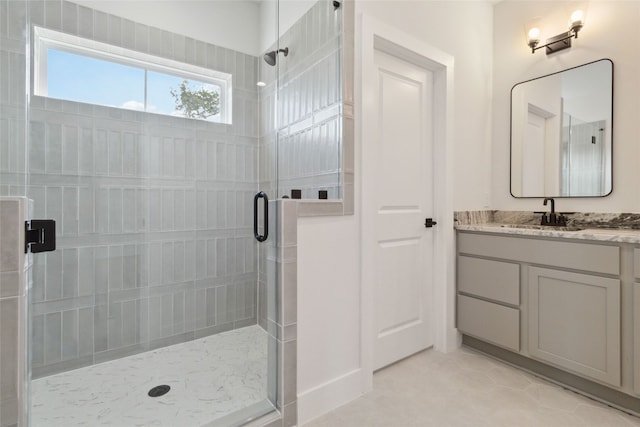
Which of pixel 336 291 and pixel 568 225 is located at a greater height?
pixel 568 225

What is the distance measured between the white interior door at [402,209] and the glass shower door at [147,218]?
0.78 m

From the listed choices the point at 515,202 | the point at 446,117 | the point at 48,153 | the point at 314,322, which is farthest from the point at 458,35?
the point at 48,153

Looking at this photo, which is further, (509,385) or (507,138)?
(507,138)

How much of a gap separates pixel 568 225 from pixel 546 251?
61 cm

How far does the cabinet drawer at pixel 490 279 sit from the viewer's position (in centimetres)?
205

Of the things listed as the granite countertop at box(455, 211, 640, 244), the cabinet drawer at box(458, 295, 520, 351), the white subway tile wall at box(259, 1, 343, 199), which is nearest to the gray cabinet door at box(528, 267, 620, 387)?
the cabinet drawer at box(458, 295, 520, 351)

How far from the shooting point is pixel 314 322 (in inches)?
63.8

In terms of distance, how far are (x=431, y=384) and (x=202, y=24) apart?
2.99 metres

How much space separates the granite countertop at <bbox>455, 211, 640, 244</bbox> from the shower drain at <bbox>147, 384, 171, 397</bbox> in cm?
224

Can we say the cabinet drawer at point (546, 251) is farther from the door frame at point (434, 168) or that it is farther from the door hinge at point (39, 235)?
the door hinge at point (39, 235)

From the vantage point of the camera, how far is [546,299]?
6.22ft

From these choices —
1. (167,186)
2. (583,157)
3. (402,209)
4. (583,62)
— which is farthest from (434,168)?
(167,186)

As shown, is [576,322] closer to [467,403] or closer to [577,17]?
[467,403]

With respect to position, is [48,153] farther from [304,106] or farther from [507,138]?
[507,138]
